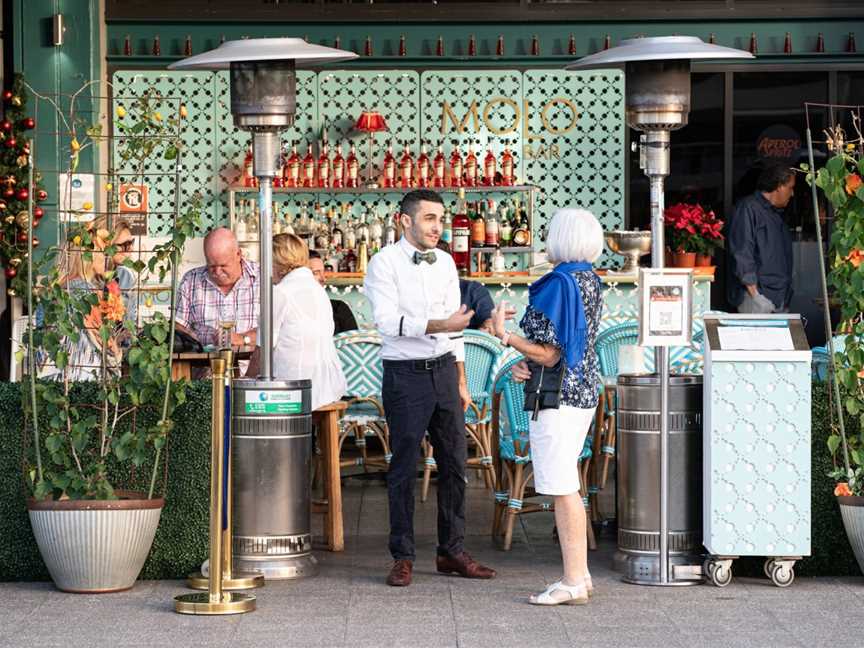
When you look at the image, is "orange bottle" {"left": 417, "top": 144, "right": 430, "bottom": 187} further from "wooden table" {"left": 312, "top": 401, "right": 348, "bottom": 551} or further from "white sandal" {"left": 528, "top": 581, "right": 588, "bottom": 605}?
"white sandal" {"left": 528, "top": 581, "right": 588, "bottom": 605}

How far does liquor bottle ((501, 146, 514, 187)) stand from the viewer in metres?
12.5

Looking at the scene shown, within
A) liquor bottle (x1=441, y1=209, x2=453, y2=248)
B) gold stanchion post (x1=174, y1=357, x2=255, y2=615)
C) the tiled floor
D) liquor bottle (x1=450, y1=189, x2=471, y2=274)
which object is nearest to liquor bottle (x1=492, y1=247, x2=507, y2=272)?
liquor bottle (x1=450, y1=189, x2=471, y2=274)

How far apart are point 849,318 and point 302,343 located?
2.66 meters

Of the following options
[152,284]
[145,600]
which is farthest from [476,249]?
[145,600]

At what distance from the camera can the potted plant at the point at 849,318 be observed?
21.2 ft

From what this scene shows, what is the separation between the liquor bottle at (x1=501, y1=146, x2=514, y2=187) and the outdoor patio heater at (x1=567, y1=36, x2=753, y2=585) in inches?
224

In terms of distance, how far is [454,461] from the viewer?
660 centimetres

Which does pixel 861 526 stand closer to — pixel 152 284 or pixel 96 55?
pixel 152 284

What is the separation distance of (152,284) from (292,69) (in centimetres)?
560

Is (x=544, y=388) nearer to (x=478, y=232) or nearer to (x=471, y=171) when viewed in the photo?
(x=478, y=232)

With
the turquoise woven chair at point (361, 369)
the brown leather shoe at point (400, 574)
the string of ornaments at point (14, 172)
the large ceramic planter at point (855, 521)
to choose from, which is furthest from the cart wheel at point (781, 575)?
the string of ornaments at point (14, 172)

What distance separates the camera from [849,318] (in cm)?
658

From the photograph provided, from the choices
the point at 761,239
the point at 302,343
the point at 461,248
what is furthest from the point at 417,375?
the point at 461,248

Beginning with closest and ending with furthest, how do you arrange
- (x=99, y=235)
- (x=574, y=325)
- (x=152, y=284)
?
(x=574, y=325)
(x=99, y=235)
(x=152, y=284)
